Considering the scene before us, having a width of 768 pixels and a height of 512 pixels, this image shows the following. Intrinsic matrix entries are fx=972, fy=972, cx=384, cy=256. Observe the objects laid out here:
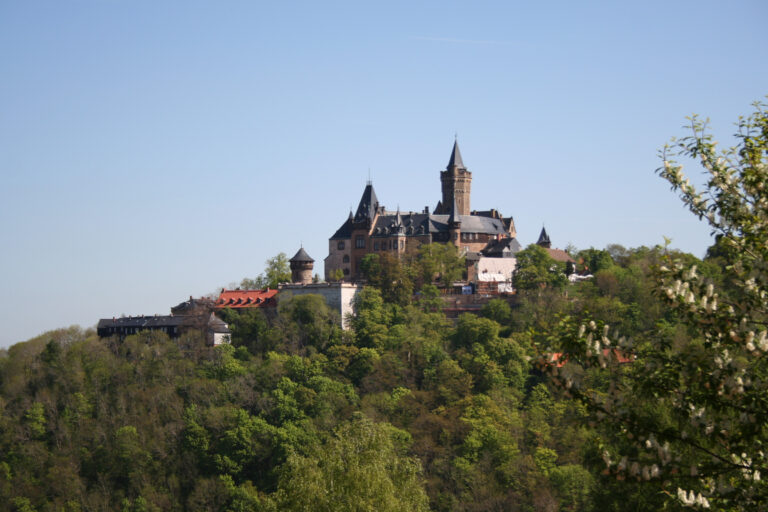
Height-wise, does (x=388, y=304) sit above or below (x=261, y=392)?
above

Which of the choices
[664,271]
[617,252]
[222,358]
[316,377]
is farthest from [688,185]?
[617,252]

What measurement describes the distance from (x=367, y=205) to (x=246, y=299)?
54.2ft

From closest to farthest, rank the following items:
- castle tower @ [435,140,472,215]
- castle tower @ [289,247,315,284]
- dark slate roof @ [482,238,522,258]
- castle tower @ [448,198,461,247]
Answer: castle tower @ [289,247,315,284] < castle tower @ [448,198,461,247] < dark slate roof @ [482,238,522,258] < castle tower @ [435,140,472,215]

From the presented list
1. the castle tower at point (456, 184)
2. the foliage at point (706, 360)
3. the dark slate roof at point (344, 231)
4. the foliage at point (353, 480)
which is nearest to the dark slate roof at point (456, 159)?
the castle tower at point (456, 184)

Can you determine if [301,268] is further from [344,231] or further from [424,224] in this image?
[424,224]

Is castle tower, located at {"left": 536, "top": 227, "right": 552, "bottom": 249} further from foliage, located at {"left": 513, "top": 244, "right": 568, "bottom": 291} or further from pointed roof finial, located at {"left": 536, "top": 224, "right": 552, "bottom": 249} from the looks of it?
foliage, located at {"left": 513, "top": 244, "right": 568, "bottom": 291}

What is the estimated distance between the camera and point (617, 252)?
10788 centimetres

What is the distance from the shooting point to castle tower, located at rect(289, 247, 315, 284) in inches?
3410

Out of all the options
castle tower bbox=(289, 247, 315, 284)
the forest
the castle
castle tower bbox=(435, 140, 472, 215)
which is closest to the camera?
the forest

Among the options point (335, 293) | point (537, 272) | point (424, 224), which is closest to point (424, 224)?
point (424, 224)

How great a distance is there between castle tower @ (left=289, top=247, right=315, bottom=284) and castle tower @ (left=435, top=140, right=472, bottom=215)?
60.0 ft

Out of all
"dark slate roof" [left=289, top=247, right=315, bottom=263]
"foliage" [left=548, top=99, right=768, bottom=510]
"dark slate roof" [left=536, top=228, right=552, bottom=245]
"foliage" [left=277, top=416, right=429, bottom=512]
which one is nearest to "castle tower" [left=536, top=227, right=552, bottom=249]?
"dark slate roof" [left=536, top=228, right=552, bottom=245]

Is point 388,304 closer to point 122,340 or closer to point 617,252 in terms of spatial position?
point 122,340

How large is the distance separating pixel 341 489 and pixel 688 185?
25.9m
